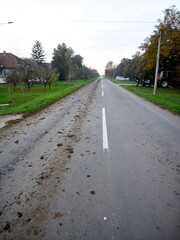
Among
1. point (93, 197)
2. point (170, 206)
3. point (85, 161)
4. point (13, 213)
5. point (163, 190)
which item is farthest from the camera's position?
point (85, 161)

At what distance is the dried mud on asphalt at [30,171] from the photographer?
6.10 feet

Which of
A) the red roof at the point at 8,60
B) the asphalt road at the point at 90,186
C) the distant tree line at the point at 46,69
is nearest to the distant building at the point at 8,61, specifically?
the red roof at the point at 8,60

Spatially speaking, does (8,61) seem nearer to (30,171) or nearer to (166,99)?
(166,99)

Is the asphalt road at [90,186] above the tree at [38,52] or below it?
below

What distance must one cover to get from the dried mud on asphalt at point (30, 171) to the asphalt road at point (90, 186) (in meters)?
0.01

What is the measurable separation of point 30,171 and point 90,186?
133cm

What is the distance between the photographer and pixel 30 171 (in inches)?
113

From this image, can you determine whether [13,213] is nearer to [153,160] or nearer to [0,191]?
[0,191]

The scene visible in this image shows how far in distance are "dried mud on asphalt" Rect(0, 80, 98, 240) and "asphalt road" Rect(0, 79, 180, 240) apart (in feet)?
0.04

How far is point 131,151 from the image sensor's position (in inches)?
145

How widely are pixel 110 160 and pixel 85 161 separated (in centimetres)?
60

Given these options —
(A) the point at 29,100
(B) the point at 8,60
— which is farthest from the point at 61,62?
(A) the point at 29,100

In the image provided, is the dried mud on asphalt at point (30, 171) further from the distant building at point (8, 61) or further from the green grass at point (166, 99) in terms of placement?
the distant building at point (8, 61)

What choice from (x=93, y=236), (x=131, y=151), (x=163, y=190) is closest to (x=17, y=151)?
(x=93, y=236)
